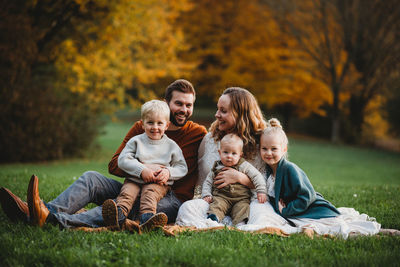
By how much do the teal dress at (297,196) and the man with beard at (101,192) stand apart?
117 centimetres

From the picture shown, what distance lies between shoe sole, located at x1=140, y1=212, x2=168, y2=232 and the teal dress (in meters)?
1.28

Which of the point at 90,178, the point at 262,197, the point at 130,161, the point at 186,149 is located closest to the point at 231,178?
the point at 262,197

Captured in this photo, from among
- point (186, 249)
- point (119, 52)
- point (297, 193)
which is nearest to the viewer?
point (186, 249)

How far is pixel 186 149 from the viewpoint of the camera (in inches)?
185

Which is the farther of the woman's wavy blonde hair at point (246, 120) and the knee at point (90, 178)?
the woman's wavy blonde hair at point (246, 120)

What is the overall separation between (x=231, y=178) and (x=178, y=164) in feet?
2.18

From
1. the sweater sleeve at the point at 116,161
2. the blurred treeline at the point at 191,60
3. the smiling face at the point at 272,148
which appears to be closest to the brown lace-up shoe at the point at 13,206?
the sweater sleeve at the point at 116,161

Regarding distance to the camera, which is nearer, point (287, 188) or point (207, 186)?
point (287, 188)

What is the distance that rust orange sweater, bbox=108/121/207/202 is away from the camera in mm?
4508

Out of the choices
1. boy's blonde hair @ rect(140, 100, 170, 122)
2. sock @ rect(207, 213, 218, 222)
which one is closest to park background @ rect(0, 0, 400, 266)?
sock @ rect(207, 213, 218, 222)

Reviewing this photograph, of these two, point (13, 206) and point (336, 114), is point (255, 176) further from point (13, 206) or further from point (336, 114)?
point (336, 114)

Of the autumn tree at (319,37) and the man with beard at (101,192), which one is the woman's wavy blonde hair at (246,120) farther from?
the autumn tree at (319,37)

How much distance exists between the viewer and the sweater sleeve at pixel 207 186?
4.21 meters

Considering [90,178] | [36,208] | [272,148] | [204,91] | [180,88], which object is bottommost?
[36,208]
